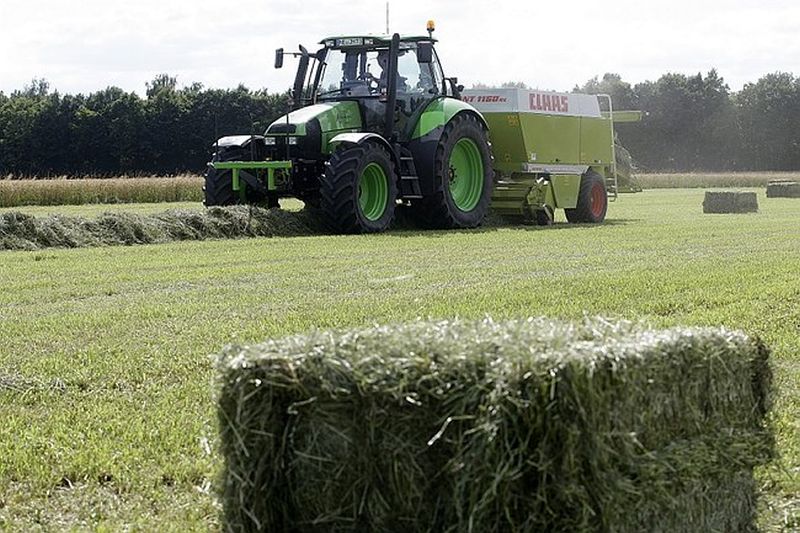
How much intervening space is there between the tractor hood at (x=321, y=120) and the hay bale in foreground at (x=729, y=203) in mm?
13058

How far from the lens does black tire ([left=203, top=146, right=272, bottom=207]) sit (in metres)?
18.5

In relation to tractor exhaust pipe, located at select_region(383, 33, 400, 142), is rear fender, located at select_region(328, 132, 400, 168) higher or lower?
lower

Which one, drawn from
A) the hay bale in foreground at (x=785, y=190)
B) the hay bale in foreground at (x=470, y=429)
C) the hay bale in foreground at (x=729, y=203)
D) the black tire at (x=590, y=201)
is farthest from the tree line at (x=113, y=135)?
the hay bale in foreground at (x=470, y=429)

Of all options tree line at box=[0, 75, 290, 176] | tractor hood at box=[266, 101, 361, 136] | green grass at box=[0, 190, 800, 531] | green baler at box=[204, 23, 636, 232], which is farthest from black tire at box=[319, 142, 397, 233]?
tree line at box=[0, 75, 290, 176]

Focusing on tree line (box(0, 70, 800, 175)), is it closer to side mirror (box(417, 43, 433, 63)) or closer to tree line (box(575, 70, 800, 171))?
tree line (box(575, 70, 800, 171))

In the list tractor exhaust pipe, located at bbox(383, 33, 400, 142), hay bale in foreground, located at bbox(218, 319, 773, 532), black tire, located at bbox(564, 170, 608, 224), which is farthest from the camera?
black tire, located at bbox(564, 170, 608, 224)

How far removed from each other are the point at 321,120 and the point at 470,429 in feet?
49.1

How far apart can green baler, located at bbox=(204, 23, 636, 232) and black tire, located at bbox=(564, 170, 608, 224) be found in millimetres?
2165

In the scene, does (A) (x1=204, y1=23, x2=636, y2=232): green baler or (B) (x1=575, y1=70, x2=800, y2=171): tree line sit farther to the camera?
(B) (x1=575, y1=70, x2=800, y2=171): tree line

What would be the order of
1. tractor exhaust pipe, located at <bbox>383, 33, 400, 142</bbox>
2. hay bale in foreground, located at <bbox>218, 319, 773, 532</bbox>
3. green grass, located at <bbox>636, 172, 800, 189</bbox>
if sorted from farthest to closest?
green grass, located at <bbox>636, 172, 800, 189</bbox> → tractor exhaust pipe, located at <bbox>383, 33, 400, 142</bbox> → hay bale in foreground, located at <bbox>218, 319, 773, 532</bbox>

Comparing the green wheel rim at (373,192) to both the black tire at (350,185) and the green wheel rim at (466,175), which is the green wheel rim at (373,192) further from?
the green wheel rim at (466,175)

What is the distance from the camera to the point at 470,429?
3.29 meters

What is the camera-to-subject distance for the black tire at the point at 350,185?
1698cm

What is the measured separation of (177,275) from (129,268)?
953 millimetres
